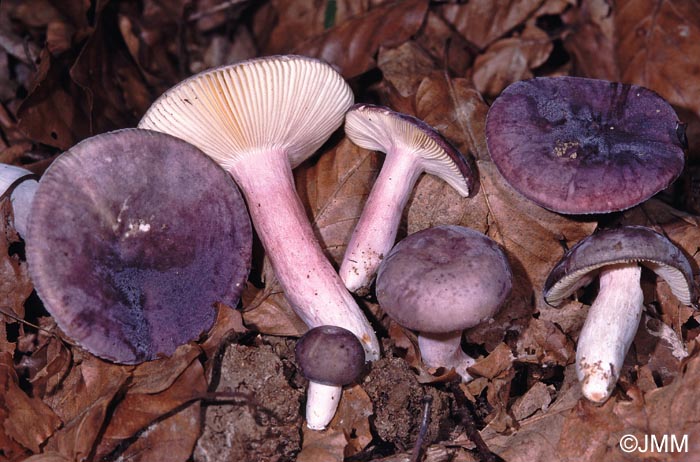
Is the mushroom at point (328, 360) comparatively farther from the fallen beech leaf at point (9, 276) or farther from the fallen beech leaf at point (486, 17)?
the fallen beech leaf at point (486, 17)

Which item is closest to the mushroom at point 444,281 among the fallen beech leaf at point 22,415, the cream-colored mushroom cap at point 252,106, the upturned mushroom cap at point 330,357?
the upturned mushroom cap at point 330,357

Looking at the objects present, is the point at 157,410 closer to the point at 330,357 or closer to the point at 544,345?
the point at 330,357

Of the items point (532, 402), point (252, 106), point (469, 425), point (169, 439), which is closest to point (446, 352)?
point (469, 425)

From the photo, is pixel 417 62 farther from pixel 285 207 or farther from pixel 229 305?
pixel 229 305

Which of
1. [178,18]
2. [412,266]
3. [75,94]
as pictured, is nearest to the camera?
[412,266]

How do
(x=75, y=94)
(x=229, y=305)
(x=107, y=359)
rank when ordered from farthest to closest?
(x=75, y=94) < (x=229, y=305) < (x=107, y=359)

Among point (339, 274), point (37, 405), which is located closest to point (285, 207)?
point (339, 274)
